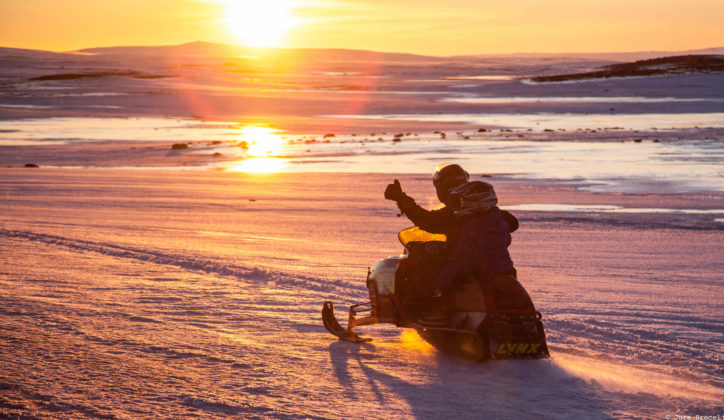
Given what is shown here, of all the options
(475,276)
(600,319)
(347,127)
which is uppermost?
(347,127)

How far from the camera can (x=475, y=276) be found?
6680 millimetres

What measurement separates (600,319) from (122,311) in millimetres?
4422

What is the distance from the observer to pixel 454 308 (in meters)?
6.82

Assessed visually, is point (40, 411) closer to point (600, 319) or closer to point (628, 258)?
point (600, 319)

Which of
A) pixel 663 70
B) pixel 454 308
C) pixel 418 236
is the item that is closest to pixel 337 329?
pixel 418 236

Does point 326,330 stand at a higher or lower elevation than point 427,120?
lower

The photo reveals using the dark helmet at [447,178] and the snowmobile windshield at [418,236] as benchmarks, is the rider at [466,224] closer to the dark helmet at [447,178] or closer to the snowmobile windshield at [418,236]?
the dark helmet at [447,178]

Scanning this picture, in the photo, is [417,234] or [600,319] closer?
[417,234]

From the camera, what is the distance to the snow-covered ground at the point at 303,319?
239 inches

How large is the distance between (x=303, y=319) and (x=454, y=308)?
6.94ft

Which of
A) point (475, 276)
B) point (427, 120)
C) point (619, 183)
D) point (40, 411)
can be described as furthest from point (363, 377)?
point (427, 120)

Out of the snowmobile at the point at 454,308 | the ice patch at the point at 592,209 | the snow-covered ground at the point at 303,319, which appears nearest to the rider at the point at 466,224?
the snowmobile at the point at 454,308

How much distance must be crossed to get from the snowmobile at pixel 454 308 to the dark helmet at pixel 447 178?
1.37 ft

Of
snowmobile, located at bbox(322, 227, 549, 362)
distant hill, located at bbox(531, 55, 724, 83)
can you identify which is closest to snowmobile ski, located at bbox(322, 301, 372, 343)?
snowmobile, located at bbox(322, 227, 549, 362)
